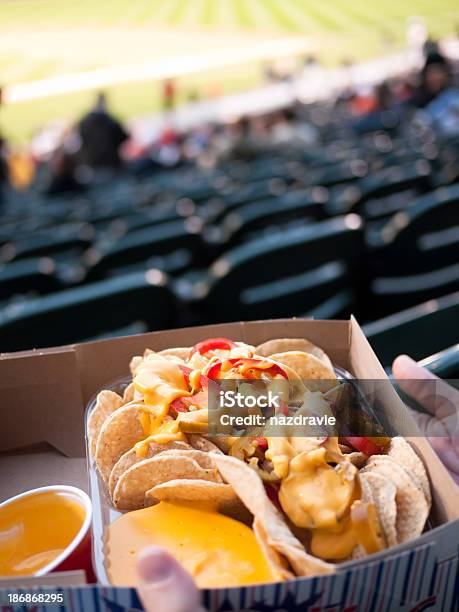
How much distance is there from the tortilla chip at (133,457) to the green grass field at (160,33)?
1648cm

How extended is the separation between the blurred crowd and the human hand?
761cm

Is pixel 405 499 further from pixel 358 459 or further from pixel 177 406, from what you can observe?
pixel 177 406

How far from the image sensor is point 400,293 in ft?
8.91

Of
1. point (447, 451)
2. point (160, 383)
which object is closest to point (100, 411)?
point (160, 383)

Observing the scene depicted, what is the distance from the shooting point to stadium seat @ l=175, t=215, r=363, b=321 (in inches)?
87.9

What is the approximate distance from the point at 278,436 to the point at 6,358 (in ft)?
1.76

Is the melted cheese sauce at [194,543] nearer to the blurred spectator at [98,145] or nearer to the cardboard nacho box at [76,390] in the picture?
the cardboard nacho box at [76,390]

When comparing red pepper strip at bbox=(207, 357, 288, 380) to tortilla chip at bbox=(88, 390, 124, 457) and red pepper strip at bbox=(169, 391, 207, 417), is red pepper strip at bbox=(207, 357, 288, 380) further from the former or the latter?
tortilla chip at bbox=(88, 390, 124, 457)

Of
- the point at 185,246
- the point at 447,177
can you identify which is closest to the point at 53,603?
the point at 185,246

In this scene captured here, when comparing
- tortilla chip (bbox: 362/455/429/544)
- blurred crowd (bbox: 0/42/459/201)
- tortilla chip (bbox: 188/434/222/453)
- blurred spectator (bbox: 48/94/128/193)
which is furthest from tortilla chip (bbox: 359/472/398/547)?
blurred spectator (bbox: 48/94/128/193)

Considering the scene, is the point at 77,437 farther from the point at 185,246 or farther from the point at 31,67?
the point at 31,67

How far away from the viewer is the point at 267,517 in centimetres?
75

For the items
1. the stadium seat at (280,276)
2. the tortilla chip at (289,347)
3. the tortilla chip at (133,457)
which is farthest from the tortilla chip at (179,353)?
the stadium seat at (280,276)

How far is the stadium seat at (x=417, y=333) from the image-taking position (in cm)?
141
